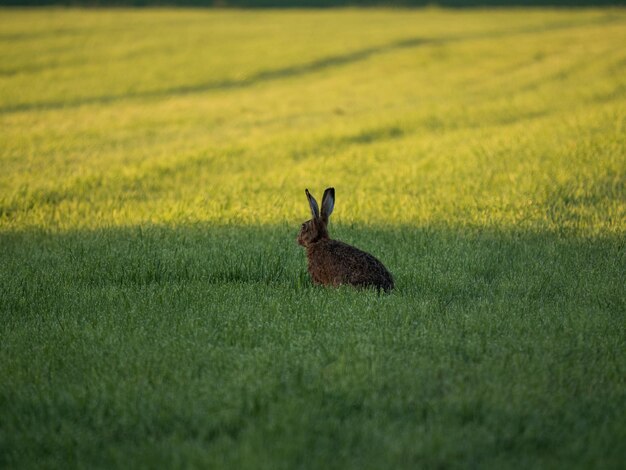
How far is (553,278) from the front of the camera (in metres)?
6.59

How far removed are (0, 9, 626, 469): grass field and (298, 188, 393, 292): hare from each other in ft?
0.63

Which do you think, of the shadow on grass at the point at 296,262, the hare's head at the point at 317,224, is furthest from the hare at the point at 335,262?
the shadow on grass at the point at 296,262

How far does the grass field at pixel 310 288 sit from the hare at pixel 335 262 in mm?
191

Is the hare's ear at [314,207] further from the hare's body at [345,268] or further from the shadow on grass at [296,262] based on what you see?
the shadow on grass at [296,262]

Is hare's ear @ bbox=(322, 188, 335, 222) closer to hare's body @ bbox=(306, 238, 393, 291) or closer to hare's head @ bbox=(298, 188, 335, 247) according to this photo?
hare's head @ bbox=(298, 188, 335, 247)

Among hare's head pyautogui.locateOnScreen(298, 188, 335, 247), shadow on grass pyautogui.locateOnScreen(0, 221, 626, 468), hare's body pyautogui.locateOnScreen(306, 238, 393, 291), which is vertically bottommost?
shadow on grass pyautogui.locateOnScreen(0, 221, 626, 468)

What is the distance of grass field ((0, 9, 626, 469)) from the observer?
12.8 ft

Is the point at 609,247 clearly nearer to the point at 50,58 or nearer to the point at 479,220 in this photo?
the point at 479,220

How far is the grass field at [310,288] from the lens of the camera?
389 centimetres

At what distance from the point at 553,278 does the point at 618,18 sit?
1428 inches

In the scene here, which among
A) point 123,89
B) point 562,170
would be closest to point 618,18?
point 123,89

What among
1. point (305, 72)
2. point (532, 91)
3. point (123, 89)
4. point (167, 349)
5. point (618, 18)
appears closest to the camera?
point (167, 349)

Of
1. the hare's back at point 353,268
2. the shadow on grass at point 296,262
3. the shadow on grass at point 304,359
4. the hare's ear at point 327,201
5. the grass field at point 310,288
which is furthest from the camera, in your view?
the hare's ear at point 327,201

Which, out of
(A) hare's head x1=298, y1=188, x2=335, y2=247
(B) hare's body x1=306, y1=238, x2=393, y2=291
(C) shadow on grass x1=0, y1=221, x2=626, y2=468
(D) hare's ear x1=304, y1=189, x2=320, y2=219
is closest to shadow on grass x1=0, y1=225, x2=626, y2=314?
(C) shadow on grass x1=0, y1=221, x2=626, y2=468
